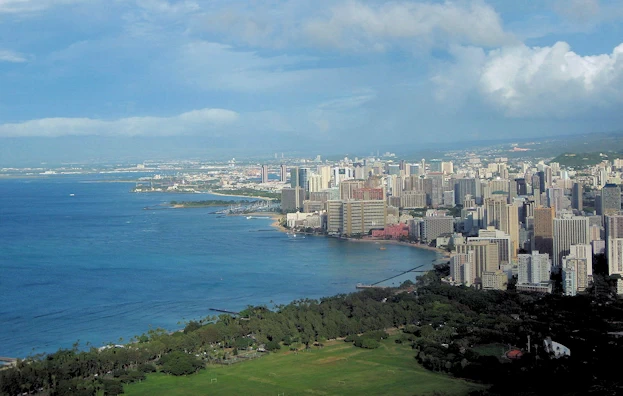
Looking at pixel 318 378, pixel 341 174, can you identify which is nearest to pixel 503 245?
pixel 318 378

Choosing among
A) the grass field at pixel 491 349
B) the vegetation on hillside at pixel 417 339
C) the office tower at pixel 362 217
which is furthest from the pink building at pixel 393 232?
the grass field at pixel 491 349

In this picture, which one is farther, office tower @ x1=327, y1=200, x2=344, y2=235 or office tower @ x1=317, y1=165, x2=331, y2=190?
office tower @ x1=317, y1=165, x2=331, y2=190

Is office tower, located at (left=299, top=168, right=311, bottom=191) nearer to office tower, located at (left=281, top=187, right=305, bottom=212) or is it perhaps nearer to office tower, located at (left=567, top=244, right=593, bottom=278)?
office tower, located at (left=281, top=187, right=305, bottom=212)

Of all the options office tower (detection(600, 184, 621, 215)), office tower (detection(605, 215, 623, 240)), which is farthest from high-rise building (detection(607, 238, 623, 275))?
office tower (detection(600, 184, 621, 215))

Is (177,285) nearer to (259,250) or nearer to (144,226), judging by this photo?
(259,250)

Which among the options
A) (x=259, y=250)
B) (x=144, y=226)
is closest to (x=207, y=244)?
(x=259, y=250)

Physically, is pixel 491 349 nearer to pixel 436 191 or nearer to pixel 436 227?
pixel 436 227
